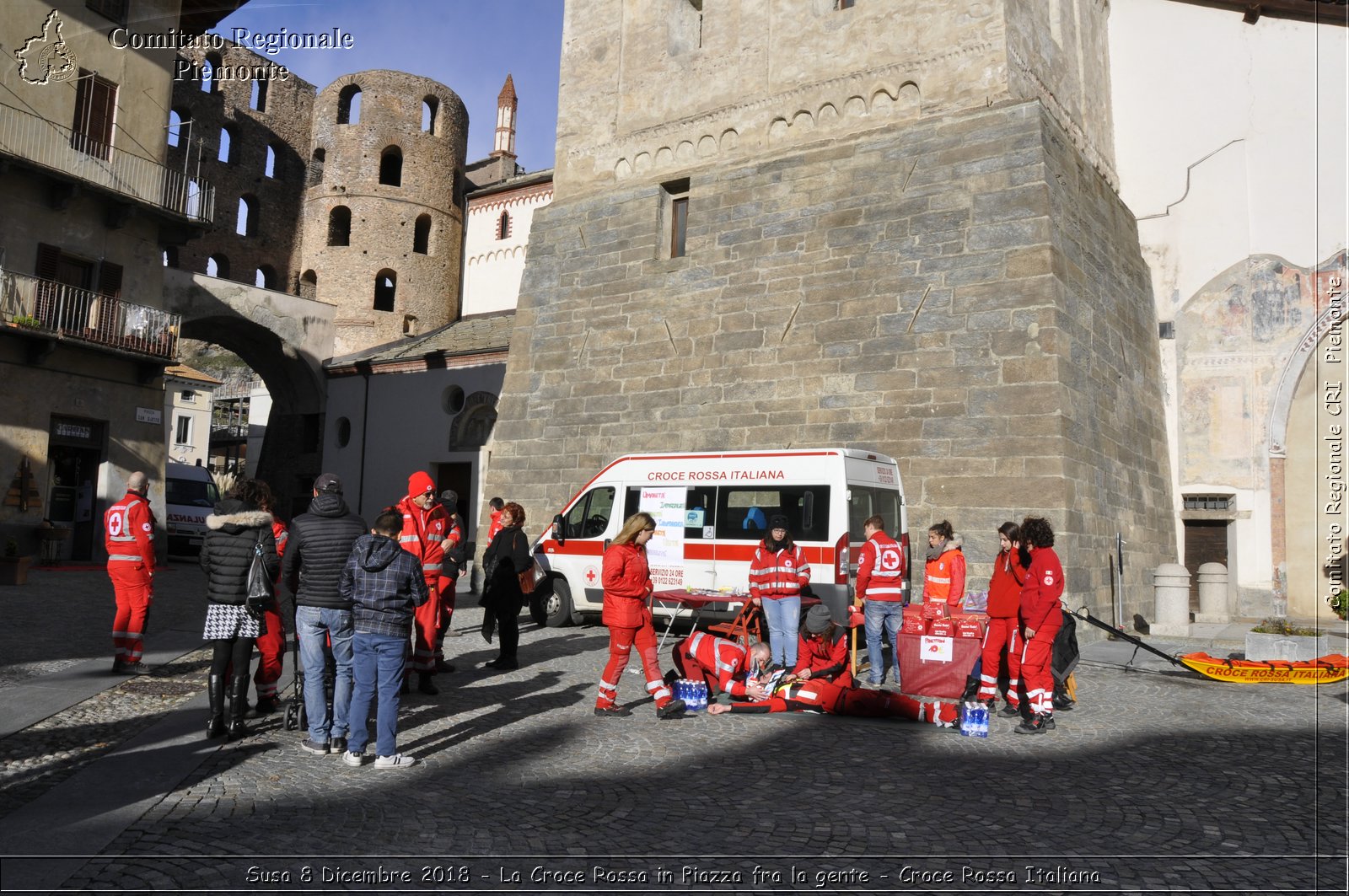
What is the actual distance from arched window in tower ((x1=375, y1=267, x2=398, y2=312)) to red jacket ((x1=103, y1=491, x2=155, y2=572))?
93.2 ft

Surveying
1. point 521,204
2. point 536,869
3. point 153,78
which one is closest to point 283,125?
point 521,204

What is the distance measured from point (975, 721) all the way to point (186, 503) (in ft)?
72.6

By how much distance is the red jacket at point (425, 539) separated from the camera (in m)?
7.96

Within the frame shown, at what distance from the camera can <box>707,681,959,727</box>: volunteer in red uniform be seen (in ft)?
24.8

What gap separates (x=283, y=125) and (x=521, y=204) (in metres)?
10.5

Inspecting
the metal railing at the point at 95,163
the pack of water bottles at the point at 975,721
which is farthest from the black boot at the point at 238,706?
the metal railing at the point at 95,163

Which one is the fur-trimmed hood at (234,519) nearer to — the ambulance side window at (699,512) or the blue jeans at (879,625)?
the blue jeans at (879,625)

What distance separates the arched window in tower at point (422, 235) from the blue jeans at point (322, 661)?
103 feet

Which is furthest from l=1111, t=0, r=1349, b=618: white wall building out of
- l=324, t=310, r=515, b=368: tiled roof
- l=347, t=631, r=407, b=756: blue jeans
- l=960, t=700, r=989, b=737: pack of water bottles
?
l=324, t=310, r=515, b=368: tiled roof

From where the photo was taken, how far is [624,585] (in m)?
7.24

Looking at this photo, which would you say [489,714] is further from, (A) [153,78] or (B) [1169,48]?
(A) [153,78]

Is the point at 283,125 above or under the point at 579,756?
above

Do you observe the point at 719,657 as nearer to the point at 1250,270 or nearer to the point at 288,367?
the point at 1250,270

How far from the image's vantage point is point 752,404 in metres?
14.5
